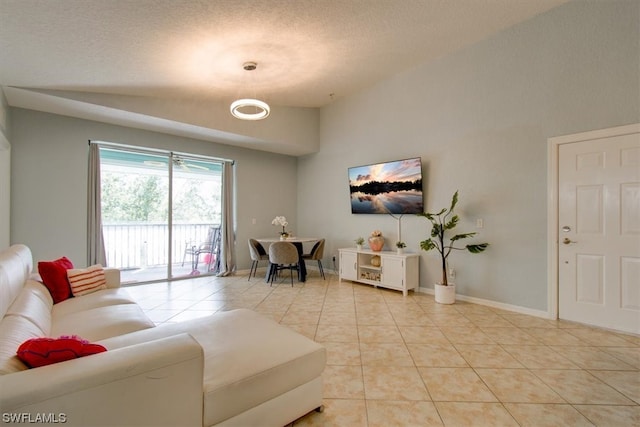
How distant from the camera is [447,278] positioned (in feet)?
14.3

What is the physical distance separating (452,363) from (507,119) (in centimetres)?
308

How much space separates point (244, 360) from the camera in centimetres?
155

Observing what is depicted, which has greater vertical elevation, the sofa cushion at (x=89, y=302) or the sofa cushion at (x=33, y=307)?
the sofa cushion at (x=33, y=307)

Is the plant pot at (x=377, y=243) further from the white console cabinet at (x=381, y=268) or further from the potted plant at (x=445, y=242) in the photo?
the potted plant at (x=445, y=242)

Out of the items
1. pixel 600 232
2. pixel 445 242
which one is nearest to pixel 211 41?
pixel 445 242

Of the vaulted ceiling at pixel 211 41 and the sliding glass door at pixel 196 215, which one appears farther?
the sliding glass door at pixel 196 215

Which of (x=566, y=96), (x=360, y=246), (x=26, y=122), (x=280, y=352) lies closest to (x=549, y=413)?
(x=280, y=352)

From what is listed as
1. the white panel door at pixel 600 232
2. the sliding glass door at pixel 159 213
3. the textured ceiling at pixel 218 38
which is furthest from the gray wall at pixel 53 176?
the white panel door at pixel 600 232

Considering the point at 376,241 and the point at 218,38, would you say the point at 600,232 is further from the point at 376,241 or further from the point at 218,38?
the point at 218,38

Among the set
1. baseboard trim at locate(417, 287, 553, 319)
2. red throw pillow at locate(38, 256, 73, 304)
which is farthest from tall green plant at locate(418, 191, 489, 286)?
red throw pillow at locate(38, 256, 73, 304)

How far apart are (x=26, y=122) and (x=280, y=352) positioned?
4995mm

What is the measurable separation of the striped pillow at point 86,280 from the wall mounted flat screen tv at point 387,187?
3.99 meters

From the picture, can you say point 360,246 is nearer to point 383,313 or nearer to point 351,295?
point 351,295

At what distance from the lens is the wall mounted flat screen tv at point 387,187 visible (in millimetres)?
4723
